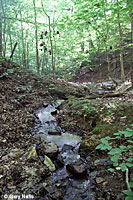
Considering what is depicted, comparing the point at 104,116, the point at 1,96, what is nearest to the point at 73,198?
the point at 104,116

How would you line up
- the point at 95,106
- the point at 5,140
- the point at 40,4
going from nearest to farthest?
the point at 5,140
the point at 95,106
the point at 40,4

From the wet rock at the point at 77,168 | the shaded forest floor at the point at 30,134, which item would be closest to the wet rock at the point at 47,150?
the shaded forest floor at the point at 30,134

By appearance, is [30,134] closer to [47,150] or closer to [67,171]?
[47,150]

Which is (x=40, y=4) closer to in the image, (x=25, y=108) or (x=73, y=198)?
(x=25, y=108)

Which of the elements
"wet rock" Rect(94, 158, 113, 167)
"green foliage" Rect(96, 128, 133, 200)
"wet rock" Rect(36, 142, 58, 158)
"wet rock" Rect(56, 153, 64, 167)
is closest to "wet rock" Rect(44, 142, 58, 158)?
"wet rock" Rect(36, 142, 58, 158)

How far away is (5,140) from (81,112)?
316 cm

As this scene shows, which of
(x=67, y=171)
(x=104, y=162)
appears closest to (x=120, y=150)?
(x=104, y=162)

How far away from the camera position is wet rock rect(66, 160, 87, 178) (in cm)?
289

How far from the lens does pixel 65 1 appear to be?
11578 millimetres

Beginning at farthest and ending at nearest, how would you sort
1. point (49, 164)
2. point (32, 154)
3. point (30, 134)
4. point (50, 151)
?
point (30, 134), point (50, 151), point (32, 154), point (49, 164)

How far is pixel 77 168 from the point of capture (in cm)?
297

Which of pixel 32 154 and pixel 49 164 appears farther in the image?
pixel 32 154

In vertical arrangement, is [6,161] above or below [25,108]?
below

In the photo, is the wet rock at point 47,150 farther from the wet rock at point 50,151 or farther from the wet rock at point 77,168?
the wet rock at point 77,168
